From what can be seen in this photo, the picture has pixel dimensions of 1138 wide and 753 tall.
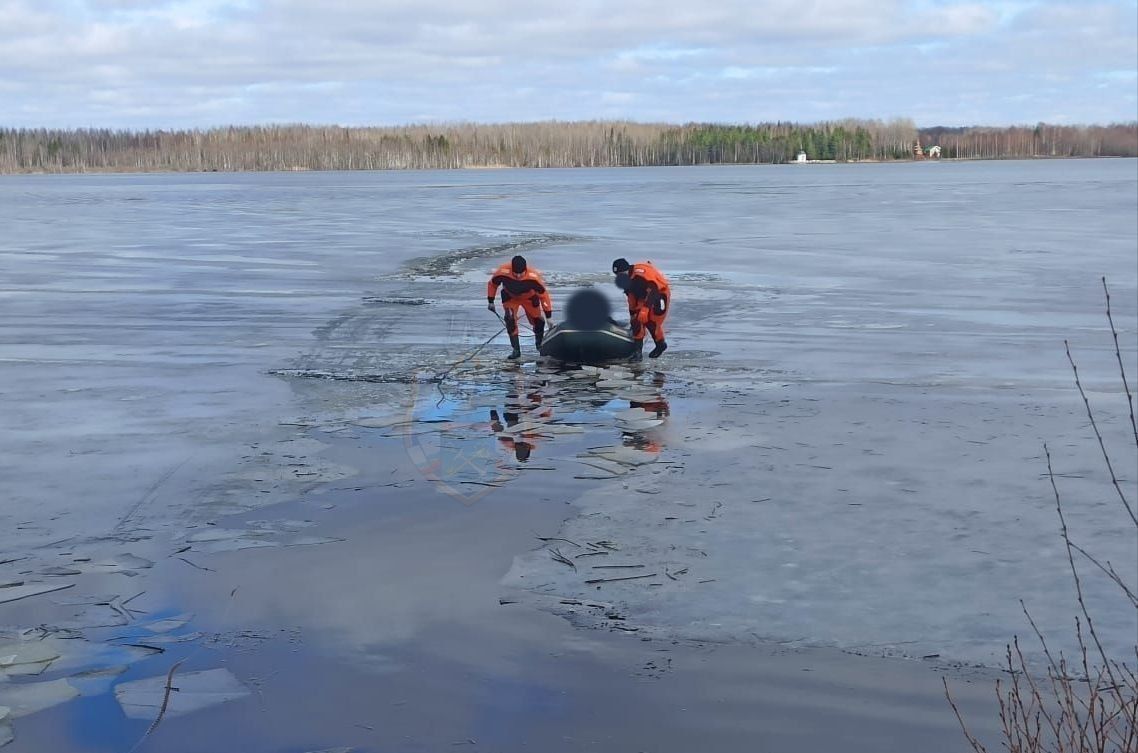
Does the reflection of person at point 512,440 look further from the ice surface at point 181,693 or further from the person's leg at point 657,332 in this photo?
the ice surface at point 181,693

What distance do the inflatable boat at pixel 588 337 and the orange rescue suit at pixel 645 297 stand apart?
27cm

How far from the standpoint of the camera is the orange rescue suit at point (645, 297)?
15109 mm

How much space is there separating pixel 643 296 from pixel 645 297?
0.03m

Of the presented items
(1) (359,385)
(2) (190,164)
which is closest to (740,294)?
(1) (359,385)

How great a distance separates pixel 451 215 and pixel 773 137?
5293 inches

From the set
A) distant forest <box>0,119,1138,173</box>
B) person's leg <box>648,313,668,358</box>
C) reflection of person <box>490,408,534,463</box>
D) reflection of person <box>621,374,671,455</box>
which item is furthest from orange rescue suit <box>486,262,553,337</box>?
distant forest <box>0,119,1138,173</box>

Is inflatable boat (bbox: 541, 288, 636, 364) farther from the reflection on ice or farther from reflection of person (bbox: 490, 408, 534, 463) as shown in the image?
reflection of person (bbox: 490, 408, 534, 463)

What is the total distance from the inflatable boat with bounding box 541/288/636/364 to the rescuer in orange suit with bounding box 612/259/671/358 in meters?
0.25

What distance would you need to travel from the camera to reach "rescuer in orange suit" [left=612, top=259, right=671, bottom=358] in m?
15.1

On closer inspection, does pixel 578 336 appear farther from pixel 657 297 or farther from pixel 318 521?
pixel 318 521

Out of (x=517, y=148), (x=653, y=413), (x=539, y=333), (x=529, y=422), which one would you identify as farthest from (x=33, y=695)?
(x=517, y=148)

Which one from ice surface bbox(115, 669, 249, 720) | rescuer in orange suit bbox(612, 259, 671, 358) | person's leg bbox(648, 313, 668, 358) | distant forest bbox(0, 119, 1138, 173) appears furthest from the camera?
distant forest bbox(0, 119, 1138, 173)

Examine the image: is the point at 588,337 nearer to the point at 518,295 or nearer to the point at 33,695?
the point at 518,295

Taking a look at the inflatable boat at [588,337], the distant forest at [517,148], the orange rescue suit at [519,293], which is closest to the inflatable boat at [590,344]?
the inflatable boat at [588,337]
